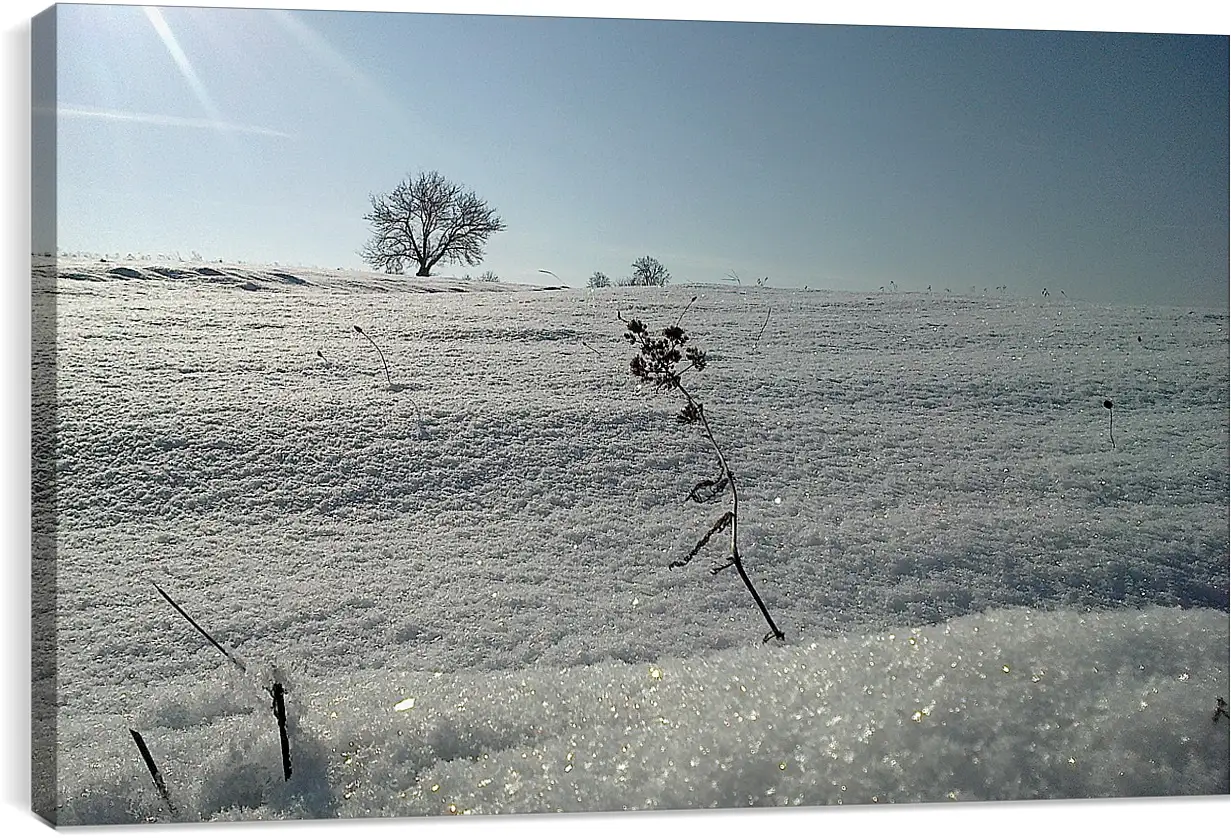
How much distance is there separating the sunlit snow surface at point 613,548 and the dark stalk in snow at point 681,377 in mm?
21

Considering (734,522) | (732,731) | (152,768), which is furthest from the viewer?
(734,522)

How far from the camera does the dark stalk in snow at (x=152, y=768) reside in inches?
59.4

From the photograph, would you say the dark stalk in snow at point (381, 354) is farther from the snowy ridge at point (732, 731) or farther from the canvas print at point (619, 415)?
the snowy ridge at point (732, 731)

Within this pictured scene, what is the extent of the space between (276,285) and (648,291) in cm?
60

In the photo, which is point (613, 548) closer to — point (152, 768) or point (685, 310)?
point (685, 310)

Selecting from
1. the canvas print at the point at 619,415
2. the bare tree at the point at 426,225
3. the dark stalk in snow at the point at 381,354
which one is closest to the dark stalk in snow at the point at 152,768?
the canvas print at the point at 619,415

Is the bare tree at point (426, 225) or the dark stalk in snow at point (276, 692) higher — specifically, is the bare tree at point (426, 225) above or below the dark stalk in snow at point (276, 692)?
above

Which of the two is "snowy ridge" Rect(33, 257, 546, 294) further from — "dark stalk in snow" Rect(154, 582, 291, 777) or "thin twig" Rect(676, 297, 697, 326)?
"dark stalk in snow" Rect(154, 582, 291, 777)

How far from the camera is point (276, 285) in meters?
1.65

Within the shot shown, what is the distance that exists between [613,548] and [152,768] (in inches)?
29.9

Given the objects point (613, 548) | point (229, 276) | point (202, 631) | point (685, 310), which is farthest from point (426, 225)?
point (202, 631)

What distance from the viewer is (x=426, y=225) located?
1.65 m

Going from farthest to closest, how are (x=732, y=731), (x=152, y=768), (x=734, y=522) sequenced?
(x=734, y=522)
(x=732, y=731)
(x=152, y=768)

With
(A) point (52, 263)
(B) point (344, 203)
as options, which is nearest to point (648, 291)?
(B) point (344, 203)
